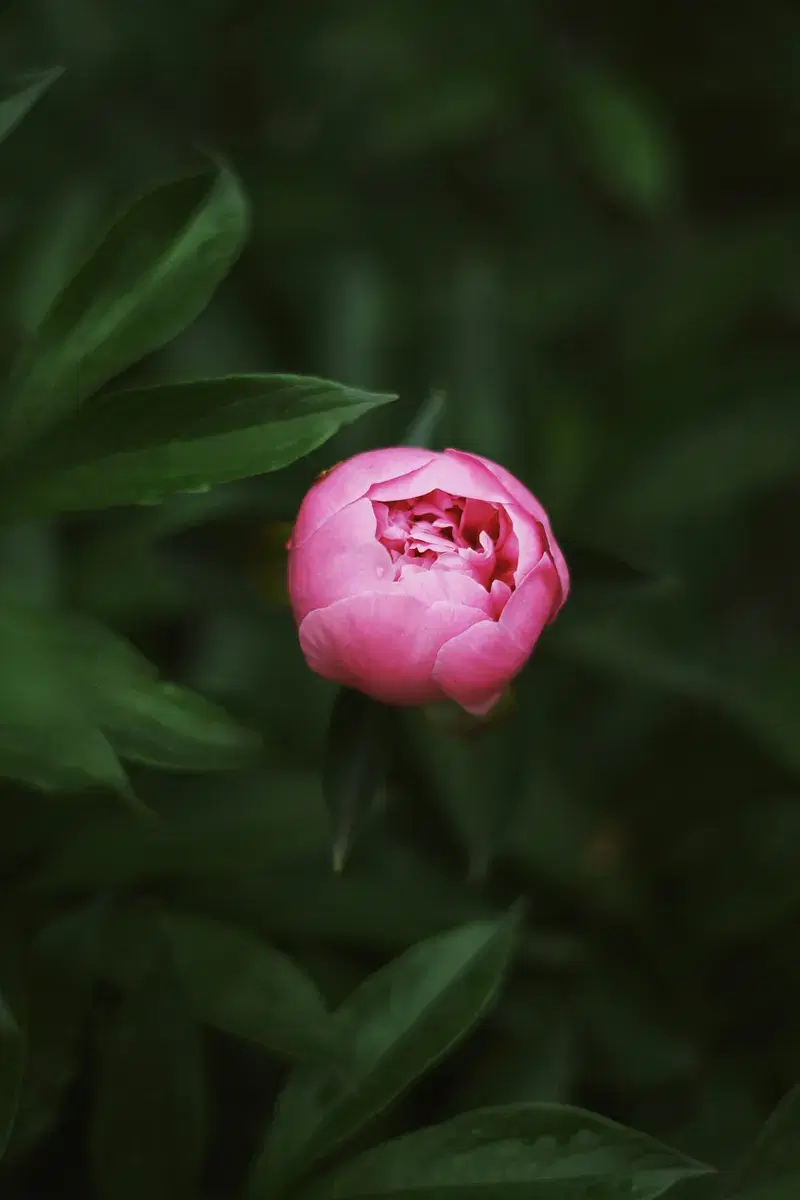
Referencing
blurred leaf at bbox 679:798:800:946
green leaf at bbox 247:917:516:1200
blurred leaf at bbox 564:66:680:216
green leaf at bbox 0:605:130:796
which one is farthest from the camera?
blurred leaf at bbox 564:66:680:216

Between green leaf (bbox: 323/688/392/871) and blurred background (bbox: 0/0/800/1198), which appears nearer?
green leaf (bbox: 323/688/392/871)

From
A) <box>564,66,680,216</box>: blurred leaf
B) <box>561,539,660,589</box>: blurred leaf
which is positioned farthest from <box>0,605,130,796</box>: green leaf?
<box>564,66,680,216</box>: blurred leaf

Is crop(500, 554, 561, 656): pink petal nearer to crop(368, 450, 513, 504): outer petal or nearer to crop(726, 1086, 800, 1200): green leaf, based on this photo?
crop(368, 450, 513, 504): outer petal

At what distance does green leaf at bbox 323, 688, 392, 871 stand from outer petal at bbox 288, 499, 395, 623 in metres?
0.08

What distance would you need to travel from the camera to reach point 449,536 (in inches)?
29.1

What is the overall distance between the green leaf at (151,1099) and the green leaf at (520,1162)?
3.6 inches

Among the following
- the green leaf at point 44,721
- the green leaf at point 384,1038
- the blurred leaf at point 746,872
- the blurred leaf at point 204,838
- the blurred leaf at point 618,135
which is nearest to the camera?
the green leaf at point 44,721

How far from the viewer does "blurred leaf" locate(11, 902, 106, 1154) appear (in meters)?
Answer: 0.76

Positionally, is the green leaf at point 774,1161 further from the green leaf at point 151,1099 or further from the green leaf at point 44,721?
the green leaf at point 44,721

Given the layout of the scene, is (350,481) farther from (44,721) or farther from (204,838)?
(204,838)

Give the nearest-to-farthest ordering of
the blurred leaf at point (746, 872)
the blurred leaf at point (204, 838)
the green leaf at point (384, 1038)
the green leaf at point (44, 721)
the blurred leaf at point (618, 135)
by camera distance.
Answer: the green leaf at point (44, 721) < the green leaf at point (384, 1038) < the blurred leaf at point (204, 838) < the blurred leaf at point (746, 872) < the blurred leaf at point (618, 135)

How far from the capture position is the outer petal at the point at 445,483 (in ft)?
2.33

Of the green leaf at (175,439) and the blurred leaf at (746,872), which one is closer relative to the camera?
the green leaf at (175,439)

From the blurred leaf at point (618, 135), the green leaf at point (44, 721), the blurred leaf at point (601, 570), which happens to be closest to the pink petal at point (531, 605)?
the blurred leaf at point (601, 570)
